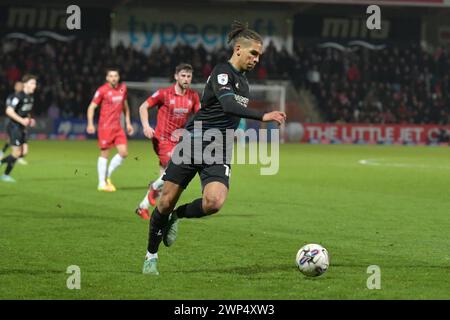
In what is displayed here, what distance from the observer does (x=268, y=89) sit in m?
38.1

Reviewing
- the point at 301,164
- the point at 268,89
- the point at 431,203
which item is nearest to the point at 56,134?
the point at 268,89

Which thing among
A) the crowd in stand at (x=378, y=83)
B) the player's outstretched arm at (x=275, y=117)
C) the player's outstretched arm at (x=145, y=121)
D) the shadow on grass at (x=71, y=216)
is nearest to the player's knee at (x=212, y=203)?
the player's outstretched arm at (x=275, y=117)

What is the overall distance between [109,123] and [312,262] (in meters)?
9.38

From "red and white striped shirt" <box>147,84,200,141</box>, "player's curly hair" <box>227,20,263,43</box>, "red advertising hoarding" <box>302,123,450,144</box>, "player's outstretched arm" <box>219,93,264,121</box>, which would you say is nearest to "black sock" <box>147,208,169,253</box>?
"player's outstretched arm" <box>219,93,264,121</box>

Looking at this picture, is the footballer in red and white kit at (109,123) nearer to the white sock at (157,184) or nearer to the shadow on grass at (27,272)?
the white sock at (157,184)

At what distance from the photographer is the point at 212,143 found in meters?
7.67

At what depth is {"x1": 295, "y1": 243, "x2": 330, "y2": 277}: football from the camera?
23.8 ft

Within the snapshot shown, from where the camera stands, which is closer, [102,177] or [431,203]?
[431,203]

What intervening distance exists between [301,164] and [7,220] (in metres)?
13.1

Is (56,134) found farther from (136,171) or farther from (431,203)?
(431,203)

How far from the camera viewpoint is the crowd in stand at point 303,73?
38.0m

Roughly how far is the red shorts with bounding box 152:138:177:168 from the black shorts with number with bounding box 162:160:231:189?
4956 mm

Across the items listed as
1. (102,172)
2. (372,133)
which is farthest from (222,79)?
(372,133)

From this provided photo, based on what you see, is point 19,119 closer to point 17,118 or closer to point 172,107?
point 17,118
